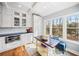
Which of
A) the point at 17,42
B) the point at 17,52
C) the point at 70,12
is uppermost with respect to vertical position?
the point at 70,12

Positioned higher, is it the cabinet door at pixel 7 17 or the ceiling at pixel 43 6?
the ceiling at pixel 43 6

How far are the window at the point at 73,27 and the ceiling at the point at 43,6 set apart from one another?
293 millimetres

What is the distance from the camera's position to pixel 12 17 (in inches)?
74.5

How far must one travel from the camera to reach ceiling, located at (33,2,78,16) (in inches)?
76.3

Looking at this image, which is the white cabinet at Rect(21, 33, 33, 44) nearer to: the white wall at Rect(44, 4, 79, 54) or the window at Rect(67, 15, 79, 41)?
the white wall at Rect(44, 4, 79, 54)

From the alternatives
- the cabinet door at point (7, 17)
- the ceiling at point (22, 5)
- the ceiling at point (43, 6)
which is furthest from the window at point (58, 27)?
the cabinet door at point (7, 17)

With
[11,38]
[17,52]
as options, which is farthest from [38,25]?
[17,52]

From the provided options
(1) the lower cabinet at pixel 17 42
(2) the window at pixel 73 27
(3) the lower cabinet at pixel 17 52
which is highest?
(2) the window at pixel 73 27

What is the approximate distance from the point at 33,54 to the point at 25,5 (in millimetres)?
1114

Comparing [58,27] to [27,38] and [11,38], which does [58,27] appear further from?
[11,38]

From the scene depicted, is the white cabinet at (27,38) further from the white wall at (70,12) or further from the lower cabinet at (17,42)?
the white wall at (70,12)

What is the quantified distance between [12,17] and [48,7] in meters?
0.82

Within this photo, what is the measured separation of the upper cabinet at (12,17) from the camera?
1826mm

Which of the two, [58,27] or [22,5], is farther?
[58,27]
